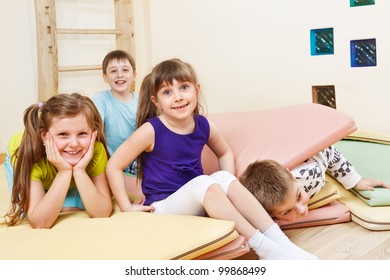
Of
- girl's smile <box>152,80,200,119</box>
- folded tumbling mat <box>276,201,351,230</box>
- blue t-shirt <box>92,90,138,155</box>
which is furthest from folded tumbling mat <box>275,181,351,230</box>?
blue t-shirt <box>92,90,138,155</box>

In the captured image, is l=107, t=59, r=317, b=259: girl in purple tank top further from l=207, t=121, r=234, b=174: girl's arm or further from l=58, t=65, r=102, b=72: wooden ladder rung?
l=58, t=65, r=102, b=72: wooden ladder rung

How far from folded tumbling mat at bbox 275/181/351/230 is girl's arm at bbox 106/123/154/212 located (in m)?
0.50

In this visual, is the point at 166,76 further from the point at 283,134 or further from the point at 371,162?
the point at 371,162

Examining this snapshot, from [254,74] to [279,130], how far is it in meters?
1.11

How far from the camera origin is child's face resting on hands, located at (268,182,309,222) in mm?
1473

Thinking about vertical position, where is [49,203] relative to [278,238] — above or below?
above

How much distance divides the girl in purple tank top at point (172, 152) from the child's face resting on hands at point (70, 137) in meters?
0.13

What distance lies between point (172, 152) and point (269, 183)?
333mm

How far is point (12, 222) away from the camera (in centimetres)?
151

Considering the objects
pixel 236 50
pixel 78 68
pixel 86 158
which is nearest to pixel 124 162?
pixel 86 158

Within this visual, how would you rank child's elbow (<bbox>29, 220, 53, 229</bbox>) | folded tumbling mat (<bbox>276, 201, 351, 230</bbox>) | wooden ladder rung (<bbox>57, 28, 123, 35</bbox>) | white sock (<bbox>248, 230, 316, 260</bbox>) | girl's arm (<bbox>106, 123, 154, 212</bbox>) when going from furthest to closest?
wooden ladder rung (<bbox>57, 28, 123, 35</bbox>) < folded tumbling mat (<bbox>276, 201, 351, 230</bbox>) < girl's arm (<bbox>106, 123, 154, 212</bbox>) < child's elbow (<bbox>29, 220, 53, 229</bbox>) < white sock (<bbox>248, 230, 316, 260</bbox>)

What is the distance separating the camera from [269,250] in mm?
1349

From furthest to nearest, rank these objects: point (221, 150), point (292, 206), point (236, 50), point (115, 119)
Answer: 1. point (236, 50)
2. point (115, 119)
3. point (221, 150)
4. point (292, 206)

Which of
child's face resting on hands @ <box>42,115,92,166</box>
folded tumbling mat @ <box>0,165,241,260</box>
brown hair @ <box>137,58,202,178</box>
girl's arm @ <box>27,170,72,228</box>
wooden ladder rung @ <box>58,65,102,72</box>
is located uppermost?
wooden ladder rung @ <box>58,65,102,72</box>
